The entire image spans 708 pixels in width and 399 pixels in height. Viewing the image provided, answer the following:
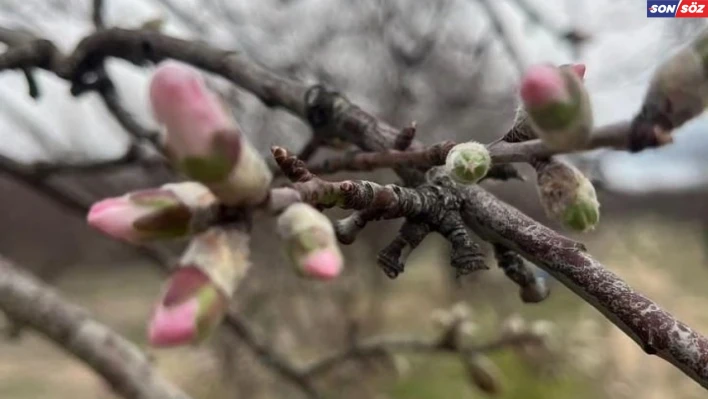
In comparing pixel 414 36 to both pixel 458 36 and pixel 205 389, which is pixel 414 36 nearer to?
pixel 458 36

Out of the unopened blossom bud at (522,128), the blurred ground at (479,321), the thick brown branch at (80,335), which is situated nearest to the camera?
the unopened blossom bud at (522,128)

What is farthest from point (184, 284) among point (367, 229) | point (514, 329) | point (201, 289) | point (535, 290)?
point (367, 229)

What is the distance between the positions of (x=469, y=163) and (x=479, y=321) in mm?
2795

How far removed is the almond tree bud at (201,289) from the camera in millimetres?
331

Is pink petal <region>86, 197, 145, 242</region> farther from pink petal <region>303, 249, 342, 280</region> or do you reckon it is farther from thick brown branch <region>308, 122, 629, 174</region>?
thick brown branch <region>308, 122, 629, 174</region>

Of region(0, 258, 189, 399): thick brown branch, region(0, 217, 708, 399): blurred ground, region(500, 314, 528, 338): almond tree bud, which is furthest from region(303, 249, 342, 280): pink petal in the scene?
region(0, 217, 708, 399): blurred ground

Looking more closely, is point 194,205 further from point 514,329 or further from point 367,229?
point 367,229

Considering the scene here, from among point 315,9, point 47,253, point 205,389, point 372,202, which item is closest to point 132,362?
point 372,202

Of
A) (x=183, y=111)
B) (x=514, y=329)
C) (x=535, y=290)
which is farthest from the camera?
(x=514, y=329)

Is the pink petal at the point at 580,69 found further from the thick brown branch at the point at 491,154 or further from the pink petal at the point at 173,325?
the pink petal at the point at 173,325

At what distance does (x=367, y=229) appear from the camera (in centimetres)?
276

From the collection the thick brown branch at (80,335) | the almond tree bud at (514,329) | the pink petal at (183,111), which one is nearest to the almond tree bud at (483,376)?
the almond tree bud at (514,329)

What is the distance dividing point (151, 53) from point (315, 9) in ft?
5.96

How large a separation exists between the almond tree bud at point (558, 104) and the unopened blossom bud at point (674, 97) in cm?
2
